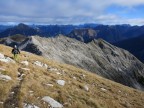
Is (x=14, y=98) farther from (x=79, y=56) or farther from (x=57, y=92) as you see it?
(x=79, y=56)

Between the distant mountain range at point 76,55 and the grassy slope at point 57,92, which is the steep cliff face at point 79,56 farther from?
the grassy slope at point 57,92

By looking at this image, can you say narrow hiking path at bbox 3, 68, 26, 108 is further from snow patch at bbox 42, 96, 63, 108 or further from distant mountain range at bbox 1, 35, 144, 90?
Result: distant mountain range at bbox 1, 35, 144, 90

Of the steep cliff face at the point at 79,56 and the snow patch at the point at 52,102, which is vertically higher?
the snow patch at the point at 52,102

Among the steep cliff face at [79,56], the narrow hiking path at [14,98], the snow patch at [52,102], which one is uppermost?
the narrow hiking path at [14,98]

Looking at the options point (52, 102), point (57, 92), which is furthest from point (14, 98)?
point (57, 92)

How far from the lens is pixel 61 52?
534ft

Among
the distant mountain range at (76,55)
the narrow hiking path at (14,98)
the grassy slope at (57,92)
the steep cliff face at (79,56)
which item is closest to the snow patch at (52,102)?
the grassy slope at (57,92)

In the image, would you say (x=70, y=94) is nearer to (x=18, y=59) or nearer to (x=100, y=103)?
(x=100, y=103)

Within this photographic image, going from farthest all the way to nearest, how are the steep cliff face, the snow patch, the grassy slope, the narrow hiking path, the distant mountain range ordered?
1. the steep cliff face
2. the distant mountain range
3. the grassy slope
4. the snow patch
5. the narrow hiking path

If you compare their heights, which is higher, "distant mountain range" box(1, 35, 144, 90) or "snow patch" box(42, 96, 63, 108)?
"snow patch" box(42, 96, 63, 108)

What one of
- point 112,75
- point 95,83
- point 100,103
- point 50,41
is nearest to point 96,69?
point 112,75

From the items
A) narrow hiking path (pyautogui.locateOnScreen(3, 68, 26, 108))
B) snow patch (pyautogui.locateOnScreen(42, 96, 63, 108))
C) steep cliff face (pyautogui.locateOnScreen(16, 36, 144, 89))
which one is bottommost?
steep cliff face (pyautogui.locateOnScreen(16, 36, 144, 89))

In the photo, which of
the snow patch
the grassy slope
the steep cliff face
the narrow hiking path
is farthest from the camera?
the steep cliff face

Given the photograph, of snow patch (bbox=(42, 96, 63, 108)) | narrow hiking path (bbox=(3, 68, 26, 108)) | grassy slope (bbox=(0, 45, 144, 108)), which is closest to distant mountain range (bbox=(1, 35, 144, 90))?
grassy slope (bbox=(0, 45, 144, 108))
